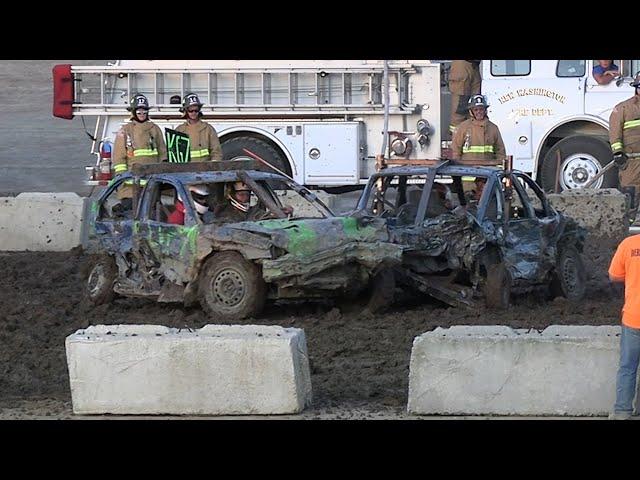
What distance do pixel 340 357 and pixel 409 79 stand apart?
9.74 meters

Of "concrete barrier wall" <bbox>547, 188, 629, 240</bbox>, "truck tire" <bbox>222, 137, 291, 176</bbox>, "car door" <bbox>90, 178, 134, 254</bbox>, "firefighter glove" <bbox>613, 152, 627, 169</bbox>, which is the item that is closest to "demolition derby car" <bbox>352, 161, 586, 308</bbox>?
"car door" <bbox>90, 178, 134, 254</bbox>

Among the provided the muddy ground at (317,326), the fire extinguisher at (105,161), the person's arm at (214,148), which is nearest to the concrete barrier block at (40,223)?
the muddy ground at (317,326)

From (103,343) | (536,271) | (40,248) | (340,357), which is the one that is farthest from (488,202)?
(40,248)

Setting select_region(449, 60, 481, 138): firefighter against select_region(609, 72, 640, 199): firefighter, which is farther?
select_region(449, 60, 481, 138): firefighter

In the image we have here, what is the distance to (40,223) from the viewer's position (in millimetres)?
17906

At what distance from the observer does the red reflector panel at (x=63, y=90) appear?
20172mm

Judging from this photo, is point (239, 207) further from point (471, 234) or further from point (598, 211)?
point (598, 211)

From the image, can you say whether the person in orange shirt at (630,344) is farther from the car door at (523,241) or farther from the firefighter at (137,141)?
the firefighter at (137,141)

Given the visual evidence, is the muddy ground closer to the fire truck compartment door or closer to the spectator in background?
the spectator in background

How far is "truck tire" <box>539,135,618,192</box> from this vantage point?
67.6 ft

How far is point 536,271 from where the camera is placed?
13414 millimetres

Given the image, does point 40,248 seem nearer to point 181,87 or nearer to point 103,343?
point 181,87

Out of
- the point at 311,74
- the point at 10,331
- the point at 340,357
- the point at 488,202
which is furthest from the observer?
the point at 311,74

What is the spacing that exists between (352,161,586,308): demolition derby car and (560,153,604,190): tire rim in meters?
6.37
